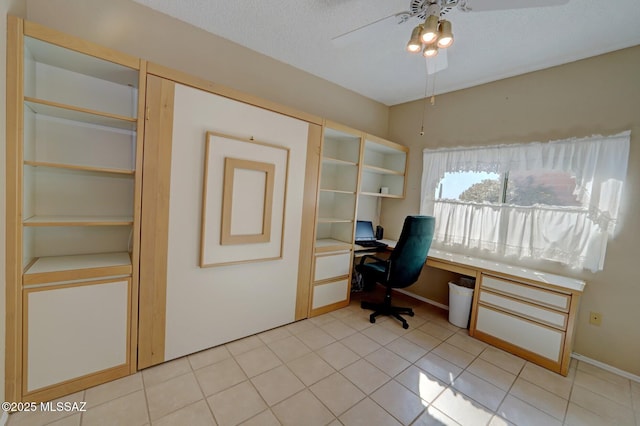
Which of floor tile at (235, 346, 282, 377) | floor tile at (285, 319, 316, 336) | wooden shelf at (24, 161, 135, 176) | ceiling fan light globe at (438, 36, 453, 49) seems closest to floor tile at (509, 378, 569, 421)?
floor tile at (285, 319, 316, 336)

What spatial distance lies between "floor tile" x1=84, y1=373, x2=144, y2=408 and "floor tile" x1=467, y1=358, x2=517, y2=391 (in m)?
2.49

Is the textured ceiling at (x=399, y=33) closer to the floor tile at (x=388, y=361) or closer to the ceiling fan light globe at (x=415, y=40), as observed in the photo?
the ceiling fan light globe at (x=415, y=40)

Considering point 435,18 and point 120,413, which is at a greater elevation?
point 435,18

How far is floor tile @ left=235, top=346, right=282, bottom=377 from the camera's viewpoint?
189 centimetres

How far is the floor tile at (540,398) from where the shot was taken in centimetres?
168

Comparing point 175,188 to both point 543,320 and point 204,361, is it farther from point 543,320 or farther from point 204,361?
point 543,320

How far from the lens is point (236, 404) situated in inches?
62.0

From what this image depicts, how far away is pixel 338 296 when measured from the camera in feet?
9.86

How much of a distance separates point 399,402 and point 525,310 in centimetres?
148

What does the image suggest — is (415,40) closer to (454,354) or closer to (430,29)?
(430,29)

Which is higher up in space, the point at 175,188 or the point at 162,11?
the point at 162,11

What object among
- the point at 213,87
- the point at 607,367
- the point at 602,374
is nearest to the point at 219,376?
the point at 213,87

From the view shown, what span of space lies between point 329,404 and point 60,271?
5.99 feet

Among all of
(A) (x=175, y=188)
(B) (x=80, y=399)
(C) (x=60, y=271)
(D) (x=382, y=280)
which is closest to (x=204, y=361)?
(B) (x=80, y=399)
